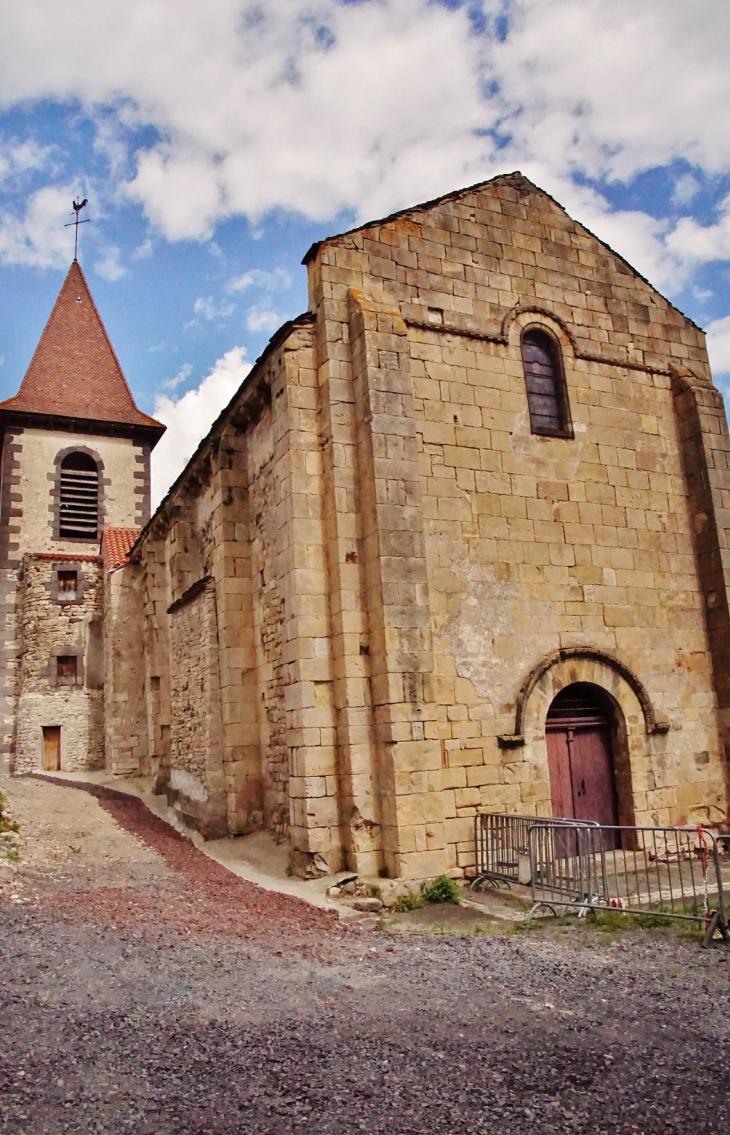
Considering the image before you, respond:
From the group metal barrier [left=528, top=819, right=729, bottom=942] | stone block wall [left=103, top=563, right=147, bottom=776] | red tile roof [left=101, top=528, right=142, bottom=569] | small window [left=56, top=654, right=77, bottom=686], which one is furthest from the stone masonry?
small window [left=56, top=654, right=77, bottom=686]

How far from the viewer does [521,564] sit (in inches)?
374

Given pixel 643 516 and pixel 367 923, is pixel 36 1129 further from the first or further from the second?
pixel 643 516

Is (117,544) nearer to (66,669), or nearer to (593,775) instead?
(66,669)

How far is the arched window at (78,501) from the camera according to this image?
21812 millimetres

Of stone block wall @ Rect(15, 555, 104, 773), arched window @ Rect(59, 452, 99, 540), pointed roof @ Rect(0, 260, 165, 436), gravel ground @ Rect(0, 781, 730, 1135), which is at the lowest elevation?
gravel ground @ Rect(0, 781, 730, 1135)

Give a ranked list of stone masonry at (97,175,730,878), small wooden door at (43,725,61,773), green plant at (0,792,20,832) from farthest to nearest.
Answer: small wooden door at (43,725,61,773), green plant at (0,792,20,832), stone masonry at (97,175,730,878)

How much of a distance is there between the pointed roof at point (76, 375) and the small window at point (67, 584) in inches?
183

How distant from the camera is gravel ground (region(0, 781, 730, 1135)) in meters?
3.45

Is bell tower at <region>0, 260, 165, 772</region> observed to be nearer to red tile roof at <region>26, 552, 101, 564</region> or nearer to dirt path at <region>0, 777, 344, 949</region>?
red tile roof at <region>26, 552, 101, 564</region>

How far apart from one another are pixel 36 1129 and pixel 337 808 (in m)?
4.93

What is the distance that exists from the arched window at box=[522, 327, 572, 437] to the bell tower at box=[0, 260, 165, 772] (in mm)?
13074

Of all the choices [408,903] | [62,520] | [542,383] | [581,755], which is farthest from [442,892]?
[62,520]

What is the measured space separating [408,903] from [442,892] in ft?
1.18

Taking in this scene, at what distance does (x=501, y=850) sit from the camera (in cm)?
809
